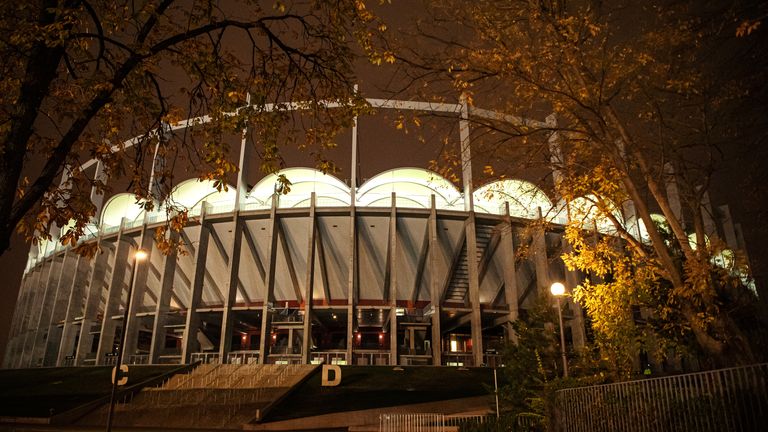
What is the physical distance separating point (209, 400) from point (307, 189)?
63.7 ft

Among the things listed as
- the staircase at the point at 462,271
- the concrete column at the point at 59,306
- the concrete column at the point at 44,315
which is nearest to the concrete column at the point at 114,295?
the concrete column at the point at 59,306

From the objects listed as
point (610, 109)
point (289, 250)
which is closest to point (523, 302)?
point (289, 250)

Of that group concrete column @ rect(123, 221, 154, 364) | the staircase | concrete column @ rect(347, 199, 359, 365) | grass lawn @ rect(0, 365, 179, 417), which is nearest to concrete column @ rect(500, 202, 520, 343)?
the staircase

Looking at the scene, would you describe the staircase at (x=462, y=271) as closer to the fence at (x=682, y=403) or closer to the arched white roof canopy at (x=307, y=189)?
the arched white roof canopy at (x=307, y=189)

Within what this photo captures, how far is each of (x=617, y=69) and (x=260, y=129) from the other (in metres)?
7.06

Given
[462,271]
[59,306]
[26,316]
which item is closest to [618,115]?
[462,271]

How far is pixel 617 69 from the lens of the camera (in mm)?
9953

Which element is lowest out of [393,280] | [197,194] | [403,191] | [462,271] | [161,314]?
[161,314]

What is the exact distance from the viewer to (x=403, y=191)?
3788 centimetres

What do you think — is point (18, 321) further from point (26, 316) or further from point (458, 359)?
point (458, 359)

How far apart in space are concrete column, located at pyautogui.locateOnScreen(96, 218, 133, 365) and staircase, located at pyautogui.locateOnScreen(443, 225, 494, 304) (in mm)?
25606

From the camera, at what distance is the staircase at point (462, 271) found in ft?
121

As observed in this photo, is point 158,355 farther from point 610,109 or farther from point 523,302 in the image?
point 610,109

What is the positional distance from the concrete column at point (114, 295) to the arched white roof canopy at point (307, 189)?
436 inches
